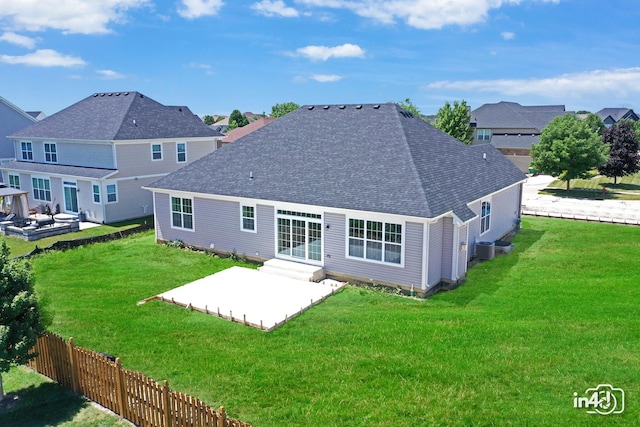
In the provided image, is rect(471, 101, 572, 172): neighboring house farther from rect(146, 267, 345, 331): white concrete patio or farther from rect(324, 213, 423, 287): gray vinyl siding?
rect(146, 267, 345, 331): white concrete patio

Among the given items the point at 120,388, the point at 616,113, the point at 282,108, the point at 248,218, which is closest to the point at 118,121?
the point at 248,218

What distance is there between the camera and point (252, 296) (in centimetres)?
1611

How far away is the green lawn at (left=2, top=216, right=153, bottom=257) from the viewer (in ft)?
79.0

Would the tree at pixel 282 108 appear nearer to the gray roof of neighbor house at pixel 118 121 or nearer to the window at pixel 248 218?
the gray roof of neighbor house at pixel 118 121

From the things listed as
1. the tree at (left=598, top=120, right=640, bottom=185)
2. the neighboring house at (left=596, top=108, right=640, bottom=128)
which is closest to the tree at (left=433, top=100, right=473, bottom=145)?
the tree at (left=598, top=120, right=640, bottom=185)

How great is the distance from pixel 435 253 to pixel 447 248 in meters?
0.74

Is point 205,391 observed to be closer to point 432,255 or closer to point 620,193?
point 432,255

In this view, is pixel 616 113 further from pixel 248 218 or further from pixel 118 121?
pixel 248 218

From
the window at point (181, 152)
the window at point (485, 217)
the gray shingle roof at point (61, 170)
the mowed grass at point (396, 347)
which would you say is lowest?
the mowed grass at point (396, 347)

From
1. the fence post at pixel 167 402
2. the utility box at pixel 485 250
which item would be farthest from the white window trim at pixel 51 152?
the fence post at pixel 167 402

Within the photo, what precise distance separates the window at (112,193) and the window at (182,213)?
354 inches

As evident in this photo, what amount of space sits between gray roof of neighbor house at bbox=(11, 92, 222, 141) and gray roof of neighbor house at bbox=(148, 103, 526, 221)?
10337mm

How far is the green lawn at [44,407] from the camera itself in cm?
943

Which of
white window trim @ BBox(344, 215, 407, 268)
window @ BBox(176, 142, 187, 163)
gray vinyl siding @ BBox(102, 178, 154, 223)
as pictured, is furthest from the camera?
window @ BBox(176, 142, 187, 163)
